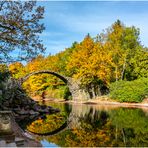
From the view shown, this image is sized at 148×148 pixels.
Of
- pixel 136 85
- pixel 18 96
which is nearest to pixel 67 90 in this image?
pixel 136 85

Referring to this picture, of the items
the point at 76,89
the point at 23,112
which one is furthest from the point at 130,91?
the point at 23,112

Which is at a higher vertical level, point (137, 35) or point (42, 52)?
point (137, 35)

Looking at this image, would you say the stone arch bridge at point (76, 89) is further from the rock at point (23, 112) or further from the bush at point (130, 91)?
the rock at point (23, 112)

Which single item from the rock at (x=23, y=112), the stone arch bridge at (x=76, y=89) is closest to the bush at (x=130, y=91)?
the stone arch bridge at (x=76, y=89)

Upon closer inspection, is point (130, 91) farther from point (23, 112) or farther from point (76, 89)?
point (23, 112)

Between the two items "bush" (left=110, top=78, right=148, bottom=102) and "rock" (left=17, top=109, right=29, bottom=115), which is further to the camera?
"bush" (left=110, top=78, right=148, bottom=102)

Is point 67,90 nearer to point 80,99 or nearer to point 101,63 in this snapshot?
point 80,99

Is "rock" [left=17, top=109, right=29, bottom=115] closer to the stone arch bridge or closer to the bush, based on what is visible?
the bush

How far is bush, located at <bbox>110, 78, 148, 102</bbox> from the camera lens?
4344 centimetres

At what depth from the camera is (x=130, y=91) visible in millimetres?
43969

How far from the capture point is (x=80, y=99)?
5091 cm

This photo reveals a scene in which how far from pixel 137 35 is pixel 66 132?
36.1 metres

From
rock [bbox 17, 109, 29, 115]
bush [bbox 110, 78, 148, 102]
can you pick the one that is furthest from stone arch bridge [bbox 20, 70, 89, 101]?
rock [bbox 17, 109, 29, 115]

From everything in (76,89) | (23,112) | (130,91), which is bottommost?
(23,112)
